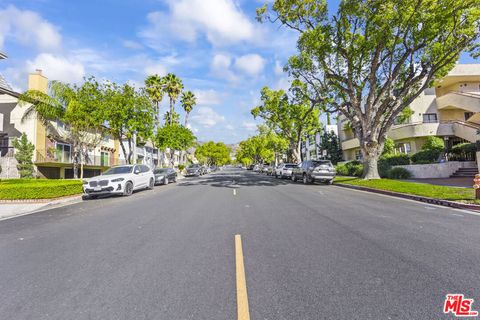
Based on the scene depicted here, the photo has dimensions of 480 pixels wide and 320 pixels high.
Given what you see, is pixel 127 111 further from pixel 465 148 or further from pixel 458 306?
pixel 465 148

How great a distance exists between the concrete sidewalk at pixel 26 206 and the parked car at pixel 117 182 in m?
0.92

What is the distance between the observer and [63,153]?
24.7m

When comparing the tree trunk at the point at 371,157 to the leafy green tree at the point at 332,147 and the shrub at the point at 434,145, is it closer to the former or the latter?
the shrub at the point at 434,145

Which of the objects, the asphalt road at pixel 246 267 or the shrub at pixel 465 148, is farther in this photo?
the shrub at pixel 465 148

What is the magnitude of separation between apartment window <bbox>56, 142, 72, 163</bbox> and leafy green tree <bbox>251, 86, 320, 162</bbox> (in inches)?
899

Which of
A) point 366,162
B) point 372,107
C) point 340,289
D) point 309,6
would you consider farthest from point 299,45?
point 340,289

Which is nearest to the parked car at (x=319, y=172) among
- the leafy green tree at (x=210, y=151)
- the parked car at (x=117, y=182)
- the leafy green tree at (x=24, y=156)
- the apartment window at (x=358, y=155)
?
the parked car at (x=117, y=182)

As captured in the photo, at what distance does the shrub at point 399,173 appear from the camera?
20.5 m

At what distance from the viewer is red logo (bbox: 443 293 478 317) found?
2717 millimetres

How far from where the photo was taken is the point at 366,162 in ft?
60.3

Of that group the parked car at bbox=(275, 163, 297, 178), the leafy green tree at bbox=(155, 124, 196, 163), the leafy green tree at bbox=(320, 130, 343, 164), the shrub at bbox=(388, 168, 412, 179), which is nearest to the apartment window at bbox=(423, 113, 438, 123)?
the shrub at bbox=(388, 168, 412, 179)

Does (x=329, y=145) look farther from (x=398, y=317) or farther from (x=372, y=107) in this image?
(x=398, y=317)

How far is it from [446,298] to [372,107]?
55.7 feet

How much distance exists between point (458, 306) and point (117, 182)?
545 inches
